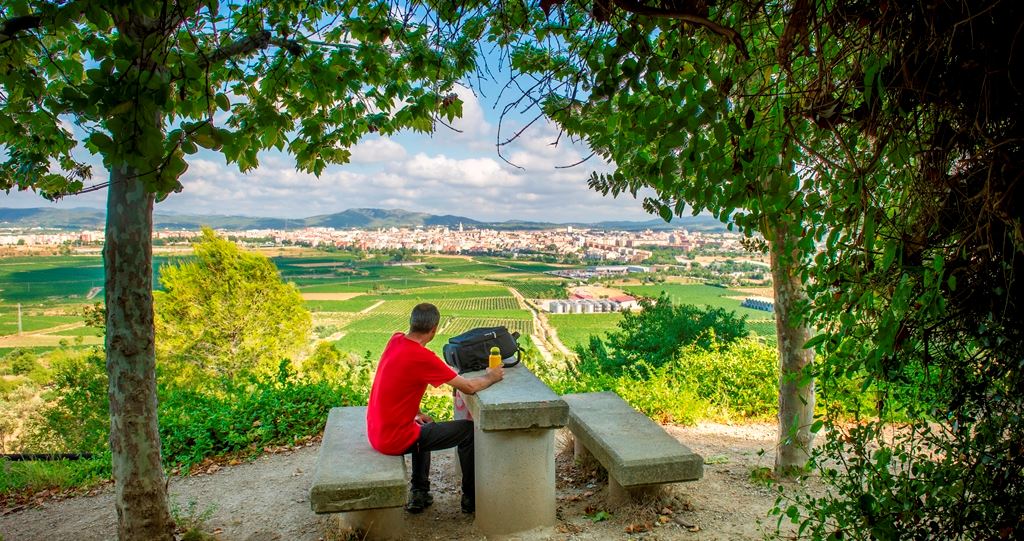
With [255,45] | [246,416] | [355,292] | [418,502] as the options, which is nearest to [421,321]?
[418,502]

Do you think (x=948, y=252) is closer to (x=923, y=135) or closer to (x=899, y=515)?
(x=923, y=135)

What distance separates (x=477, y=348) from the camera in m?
5.25

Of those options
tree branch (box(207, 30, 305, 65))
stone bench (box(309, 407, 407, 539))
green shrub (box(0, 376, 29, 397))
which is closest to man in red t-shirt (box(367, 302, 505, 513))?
stone bench (box(309, 407, 407, 539))

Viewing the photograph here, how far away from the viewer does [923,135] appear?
2.04 metres

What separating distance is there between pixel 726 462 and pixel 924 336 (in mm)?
4120

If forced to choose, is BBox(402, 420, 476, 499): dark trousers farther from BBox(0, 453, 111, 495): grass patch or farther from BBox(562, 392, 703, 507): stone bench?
BBox(0, 453, 111, 495): grass patch

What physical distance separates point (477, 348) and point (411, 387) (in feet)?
3.19

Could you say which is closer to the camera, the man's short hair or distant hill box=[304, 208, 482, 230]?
the man's short hair

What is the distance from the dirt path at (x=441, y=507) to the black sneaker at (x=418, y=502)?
6cm

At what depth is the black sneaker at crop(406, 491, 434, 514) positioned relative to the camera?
4.89 meters

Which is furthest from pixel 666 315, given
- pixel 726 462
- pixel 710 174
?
pixel 710 174

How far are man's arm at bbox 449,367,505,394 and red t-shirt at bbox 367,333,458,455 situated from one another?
6cm

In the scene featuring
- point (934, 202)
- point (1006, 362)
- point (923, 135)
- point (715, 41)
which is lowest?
point (1006, 362)

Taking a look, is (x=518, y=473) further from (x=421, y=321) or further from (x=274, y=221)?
(x=274, y=221)
